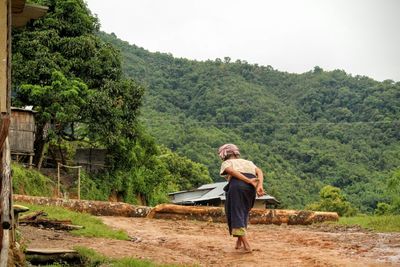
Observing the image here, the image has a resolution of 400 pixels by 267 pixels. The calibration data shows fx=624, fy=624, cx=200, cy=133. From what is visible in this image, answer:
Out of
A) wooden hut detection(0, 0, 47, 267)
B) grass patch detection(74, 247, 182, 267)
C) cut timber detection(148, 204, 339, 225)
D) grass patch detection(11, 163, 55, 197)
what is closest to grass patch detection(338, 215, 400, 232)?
cut timber detection(148, 204, 339, 225)

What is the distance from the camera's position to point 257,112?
66.1 metres

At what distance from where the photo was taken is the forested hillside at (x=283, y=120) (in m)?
53.0

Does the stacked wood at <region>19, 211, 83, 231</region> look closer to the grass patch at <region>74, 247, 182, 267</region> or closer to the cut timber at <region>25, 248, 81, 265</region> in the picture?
the grass patch at <region>74, 247, 182, 267</region>

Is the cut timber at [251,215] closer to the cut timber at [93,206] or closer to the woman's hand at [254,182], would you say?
the cut timber at [93,206]

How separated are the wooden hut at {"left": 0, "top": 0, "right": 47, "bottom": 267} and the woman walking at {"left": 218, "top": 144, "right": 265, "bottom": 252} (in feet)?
10.9

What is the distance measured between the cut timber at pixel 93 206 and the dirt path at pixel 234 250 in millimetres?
3541

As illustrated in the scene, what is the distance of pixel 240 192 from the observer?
9.34 metres

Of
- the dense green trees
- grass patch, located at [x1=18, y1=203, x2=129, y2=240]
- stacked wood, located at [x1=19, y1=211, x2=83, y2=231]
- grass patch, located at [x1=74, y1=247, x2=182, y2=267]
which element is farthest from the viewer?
the dense green trees

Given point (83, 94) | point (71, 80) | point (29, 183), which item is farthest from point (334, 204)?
point (29, 183)

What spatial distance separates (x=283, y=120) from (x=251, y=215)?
162ft

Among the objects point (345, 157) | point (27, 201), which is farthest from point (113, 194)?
point (345, 157)

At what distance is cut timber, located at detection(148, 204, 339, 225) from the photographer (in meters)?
16.3

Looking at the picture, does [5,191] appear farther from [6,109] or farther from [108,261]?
[108,261]

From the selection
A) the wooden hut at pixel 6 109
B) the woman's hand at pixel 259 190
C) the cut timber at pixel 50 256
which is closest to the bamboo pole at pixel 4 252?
the wooden hut at pixel 6 109
